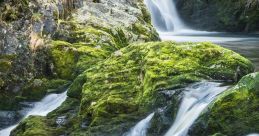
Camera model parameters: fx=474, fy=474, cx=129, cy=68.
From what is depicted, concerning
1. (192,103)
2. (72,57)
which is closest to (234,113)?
(192,103)

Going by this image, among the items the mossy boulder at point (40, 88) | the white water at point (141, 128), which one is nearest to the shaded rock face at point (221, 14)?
the mossy boulder at point (40, 88)

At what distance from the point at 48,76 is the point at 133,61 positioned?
2746 mm

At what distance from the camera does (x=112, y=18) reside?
1445cm

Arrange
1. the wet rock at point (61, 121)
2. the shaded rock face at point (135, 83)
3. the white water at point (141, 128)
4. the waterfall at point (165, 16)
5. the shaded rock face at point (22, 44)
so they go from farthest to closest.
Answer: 1. the waterfall at point (165, 16)
2. the shaded rock face at point (22, 44)
3. the wet rock at point (61, 121)
4. the shaded rock face at point (135, 83)
5. the white water at point (141, 128)

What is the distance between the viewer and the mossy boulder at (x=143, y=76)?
8.50m

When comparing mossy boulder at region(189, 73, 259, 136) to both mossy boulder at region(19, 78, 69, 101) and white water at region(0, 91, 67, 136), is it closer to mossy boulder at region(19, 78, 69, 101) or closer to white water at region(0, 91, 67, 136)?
white water at region(0, 91, 67, 136)

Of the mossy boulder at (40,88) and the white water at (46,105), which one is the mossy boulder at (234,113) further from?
the mossy boulder at (40,88)

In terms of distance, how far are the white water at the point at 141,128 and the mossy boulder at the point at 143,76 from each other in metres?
0.15

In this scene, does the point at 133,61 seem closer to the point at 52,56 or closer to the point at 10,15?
the point at 52,56

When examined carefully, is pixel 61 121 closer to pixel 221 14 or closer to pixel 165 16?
pixel 165 16

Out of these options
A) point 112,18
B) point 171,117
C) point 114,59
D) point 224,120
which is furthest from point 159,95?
point 112,18

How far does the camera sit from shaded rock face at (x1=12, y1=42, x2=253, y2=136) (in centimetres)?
842

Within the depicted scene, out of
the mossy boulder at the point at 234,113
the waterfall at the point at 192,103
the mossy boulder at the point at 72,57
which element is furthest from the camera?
the mossy boulder at the point at 72,57

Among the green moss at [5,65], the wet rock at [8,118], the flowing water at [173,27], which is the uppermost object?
the flowing water at [173,27]
